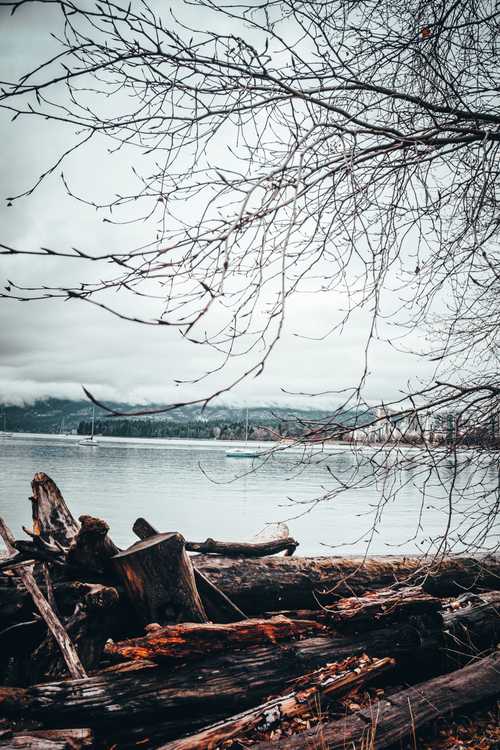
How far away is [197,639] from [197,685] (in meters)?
0.27

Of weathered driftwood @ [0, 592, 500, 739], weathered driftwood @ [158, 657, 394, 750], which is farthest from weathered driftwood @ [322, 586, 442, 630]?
weathered driftwood @ [158, 657, 394, 750]

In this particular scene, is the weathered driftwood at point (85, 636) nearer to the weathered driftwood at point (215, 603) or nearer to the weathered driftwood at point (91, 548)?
the weathered driftwood at point (91, 548)

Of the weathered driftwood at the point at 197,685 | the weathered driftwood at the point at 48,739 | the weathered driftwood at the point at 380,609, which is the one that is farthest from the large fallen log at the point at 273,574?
the weathered driftwood at the point at 48,739

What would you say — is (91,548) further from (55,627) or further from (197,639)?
(197,639)

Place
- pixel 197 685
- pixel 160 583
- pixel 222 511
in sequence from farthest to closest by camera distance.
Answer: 1. pixel 222 511
2. pixel 160 583
3. pixel 197 685

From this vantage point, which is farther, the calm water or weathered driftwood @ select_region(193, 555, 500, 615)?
the calm water

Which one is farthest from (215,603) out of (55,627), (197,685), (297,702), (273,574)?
(55,627)

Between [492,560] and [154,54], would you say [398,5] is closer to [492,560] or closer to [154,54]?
[154,54]

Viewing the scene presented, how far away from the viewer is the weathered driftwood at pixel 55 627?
10.9ft

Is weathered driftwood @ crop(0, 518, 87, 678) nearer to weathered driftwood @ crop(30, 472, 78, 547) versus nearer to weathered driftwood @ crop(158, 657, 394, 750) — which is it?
weathered driftwood @ crop(30, 472, 78, 547)

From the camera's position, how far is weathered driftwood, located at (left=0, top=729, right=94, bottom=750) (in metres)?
2.75

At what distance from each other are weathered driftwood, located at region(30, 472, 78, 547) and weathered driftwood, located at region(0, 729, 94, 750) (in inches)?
68.7

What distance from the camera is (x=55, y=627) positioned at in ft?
11.6

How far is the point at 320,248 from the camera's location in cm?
270
